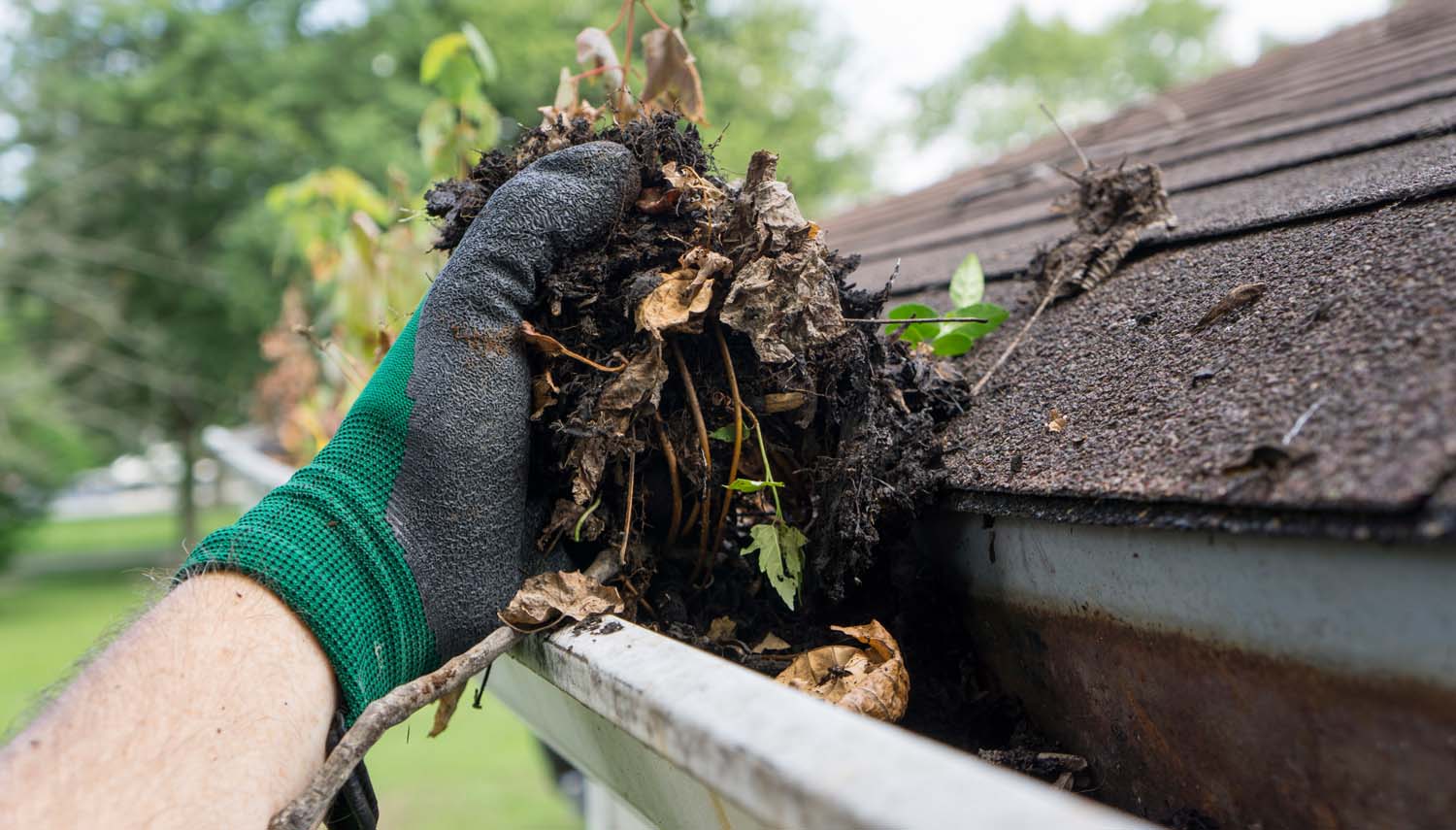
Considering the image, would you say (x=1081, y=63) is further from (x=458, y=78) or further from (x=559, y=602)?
(x=559, y=602)

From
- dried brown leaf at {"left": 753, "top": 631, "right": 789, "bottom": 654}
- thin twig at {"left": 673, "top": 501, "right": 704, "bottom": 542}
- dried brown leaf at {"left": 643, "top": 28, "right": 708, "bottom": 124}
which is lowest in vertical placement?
dried brown leaf at {"left": 753, "top": 631, "right": 789, "bottom": 654}

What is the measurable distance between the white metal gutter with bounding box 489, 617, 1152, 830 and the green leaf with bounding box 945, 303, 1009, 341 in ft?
2.42

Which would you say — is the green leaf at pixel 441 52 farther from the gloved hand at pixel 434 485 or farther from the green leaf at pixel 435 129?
the gloved hand at pixel 434 485

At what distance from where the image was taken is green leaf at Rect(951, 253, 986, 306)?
153 cm

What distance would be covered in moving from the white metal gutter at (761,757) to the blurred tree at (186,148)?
12.0 m

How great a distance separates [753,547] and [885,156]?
22.5 metres

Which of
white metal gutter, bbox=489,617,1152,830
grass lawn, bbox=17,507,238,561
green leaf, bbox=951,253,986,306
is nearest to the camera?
white metal gutter, bbox=489,617,1152,830

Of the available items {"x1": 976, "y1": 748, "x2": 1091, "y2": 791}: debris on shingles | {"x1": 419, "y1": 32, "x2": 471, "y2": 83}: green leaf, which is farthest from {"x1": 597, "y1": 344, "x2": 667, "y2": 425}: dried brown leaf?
{"x1": 419, "y1": 32, "x2": 471, "y2": 83}: green leaf

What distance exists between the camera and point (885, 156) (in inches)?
878

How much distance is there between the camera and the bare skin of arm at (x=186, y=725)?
865 mm

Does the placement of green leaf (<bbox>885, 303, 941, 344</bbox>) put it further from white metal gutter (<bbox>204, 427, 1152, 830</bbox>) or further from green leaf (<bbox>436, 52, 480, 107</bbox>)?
green leaf (<bbox>436, 52, 480, 107</bbox>)

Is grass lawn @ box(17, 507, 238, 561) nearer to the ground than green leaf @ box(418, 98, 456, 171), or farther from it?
nearer to the ground

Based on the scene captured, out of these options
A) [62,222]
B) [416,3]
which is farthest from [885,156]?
[62,222]

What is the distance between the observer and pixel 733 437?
110 cm
